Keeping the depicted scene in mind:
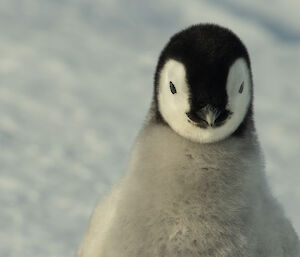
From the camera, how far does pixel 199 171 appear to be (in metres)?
5.90

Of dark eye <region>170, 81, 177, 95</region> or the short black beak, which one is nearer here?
the short black beak

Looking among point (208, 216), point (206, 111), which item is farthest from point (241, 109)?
point (208, 216)

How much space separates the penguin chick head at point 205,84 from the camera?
5.60 m

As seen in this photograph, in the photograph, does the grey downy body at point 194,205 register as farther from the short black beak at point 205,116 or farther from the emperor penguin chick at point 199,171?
the short black beak at point 205,116

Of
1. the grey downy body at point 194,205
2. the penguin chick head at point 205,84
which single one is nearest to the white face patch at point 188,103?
the penguin chick head at point 205,84

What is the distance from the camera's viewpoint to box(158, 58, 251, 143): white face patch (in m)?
5.67

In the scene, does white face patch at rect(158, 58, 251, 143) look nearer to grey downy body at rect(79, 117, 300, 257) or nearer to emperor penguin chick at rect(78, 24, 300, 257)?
emperor penguin chick at rect(78, 24, 300, 257)

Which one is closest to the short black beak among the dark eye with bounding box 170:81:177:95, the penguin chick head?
the penguin chick head

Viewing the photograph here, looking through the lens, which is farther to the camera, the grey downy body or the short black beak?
Result: the grey downy body

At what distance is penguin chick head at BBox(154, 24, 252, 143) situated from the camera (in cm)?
560

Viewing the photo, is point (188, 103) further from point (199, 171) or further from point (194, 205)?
point (194, 205)

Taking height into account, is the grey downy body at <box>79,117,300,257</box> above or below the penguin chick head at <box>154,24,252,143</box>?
below

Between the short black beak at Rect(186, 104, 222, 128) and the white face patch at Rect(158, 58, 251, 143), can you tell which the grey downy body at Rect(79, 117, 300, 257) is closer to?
the white face patch at Rect(158, 58, 251, 143)

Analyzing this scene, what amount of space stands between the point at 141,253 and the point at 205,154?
701mm
